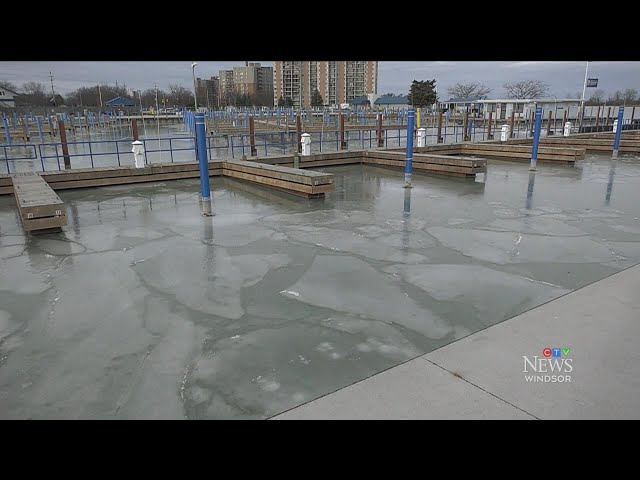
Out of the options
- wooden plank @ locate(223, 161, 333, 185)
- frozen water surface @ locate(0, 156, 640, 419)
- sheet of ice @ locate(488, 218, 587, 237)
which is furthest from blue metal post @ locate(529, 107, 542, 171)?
wooden plank @ locate(223, 161, 333, 185)

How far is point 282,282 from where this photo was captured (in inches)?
223

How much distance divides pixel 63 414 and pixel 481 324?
3566 mm

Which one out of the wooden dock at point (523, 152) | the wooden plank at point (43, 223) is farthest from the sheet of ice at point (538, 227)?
the wooden dock at point (523, 152)

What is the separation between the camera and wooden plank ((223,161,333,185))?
35.8ft

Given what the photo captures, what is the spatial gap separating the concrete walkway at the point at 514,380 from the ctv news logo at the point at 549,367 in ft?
0.07

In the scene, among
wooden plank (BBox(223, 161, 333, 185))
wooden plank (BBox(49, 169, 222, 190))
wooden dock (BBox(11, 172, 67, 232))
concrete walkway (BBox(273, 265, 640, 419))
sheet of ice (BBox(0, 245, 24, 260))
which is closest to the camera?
concrete walkway (BBox(273, 265, 640, 419))

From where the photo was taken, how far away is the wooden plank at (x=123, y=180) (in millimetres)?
12852

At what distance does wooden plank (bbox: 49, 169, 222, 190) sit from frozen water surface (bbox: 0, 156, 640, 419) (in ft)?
8.71

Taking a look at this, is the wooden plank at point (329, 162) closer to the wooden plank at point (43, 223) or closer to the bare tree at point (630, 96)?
the wooden plank at point (43, 223)

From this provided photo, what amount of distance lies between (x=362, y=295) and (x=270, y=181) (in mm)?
7824

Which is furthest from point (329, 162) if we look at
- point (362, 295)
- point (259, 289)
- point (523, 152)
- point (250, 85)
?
point (250, 85)

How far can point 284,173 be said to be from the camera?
11.9 meters

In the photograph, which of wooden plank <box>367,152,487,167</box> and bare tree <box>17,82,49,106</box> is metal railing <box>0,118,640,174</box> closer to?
wooden plank <box>367,152,487,167</box>
